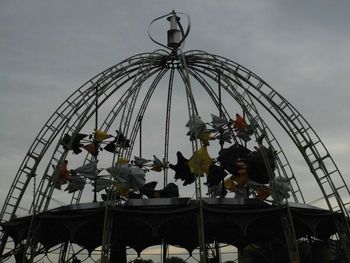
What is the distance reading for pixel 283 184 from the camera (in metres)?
17.5

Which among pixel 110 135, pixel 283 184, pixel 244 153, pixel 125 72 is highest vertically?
pixel 125 72

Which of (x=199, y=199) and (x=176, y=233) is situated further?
(x=176, y=233)

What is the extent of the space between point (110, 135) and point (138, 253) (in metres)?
6.65

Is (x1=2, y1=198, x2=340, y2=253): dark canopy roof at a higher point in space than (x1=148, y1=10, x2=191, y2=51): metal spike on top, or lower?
lower

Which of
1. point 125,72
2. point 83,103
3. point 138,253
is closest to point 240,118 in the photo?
point 125,72

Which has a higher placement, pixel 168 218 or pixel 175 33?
pixel 175 33

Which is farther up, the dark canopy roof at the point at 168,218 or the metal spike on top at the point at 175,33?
the metal spike on top at the point at 175,33

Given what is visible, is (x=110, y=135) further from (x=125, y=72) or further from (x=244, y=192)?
(x=244, y=192)

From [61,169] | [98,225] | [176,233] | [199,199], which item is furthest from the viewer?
[176,233]

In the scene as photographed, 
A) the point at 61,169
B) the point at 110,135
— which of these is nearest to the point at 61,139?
the point at 61,169

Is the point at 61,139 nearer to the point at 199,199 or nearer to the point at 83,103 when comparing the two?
the point at 83,103

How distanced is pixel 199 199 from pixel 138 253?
378 inches

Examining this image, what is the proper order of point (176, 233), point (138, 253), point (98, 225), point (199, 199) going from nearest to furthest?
point (199, 199), point (98, 225), point (176, 233), point (138, 253)

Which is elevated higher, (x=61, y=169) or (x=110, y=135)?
(x=110, y=135)
